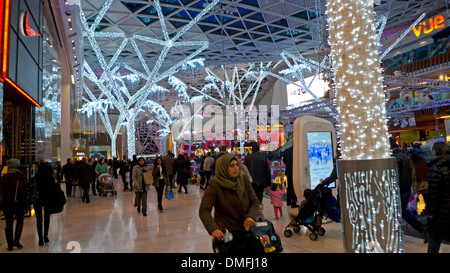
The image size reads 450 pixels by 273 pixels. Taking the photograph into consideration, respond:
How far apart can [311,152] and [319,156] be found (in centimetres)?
25

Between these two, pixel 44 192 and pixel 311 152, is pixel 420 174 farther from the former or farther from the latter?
pixel 44 192

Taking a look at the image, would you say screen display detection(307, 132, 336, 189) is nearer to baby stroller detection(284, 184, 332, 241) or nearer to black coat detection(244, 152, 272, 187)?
black coat detection(244, 152, 272, 187)

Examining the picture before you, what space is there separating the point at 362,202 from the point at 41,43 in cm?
884

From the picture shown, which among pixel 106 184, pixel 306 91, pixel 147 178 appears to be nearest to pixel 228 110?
pixel 306 91

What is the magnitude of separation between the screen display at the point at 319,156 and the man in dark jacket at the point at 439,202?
3056 millimetres

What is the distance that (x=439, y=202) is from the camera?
3242mm

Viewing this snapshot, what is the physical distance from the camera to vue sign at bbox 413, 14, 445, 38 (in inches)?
870

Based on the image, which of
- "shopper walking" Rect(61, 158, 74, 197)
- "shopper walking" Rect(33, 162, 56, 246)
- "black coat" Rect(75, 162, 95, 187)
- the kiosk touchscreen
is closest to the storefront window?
"black coat" Rect(75, 162, 95, 187)

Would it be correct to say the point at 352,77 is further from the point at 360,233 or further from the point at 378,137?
the point at 360,233

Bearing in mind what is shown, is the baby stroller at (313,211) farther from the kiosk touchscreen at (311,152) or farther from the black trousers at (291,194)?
the black trousers at (291,194)

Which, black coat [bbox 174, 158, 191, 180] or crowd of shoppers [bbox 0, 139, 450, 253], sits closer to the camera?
crowd of shoppers [bbox 0, 139, 450, 253]

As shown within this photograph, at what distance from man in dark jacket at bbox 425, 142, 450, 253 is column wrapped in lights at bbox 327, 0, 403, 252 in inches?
11.9
